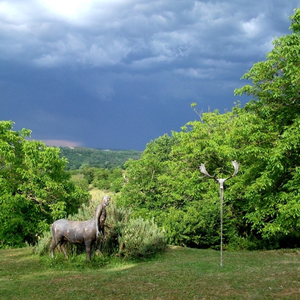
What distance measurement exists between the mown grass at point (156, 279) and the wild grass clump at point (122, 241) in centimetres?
60

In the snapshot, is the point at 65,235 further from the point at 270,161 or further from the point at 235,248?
the point at 235,248

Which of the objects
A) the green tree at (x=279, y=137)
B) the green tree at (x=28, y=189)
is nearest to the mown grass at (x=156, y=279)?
the green tree at (x=279, y=137)

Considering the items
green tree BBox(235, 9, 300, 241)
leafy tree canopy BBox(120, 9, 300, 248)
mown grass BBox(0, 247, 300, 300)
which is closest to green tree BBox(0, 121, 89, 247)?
leafy tree canopy BBox(120, 9, 300, 248)

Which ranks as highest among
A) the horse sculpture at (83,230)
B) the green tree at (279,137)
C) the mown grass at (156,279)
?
the green tree at (279,137)

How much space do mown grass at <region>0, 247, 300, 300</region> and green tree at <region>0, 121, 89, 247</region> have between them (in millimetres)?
10132

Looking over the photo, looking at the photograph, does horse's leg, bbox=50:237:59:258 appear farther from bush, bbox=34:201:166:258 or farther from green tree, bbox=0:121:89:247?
green tree, bbox=0:121:89:247

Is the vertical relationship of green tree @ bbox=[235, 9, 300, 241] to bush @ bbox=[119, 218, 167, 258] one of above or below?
above

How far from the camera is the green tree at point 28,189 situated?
24703 mm

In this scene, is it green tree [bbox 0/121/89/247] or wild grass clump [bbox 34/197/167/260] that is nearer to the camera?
wild grass clump [bbox 34/197/167/260]

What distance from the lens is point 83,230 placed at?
1395cm

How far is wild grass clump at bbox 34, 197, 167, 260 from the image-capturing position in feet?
48.8

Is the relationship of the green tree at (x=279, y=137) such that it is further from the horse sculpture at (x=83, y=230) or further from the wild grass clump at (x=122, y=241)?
the horse sculpture at (x=83, y=230)

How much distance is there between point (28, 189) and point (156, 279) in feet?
59.7

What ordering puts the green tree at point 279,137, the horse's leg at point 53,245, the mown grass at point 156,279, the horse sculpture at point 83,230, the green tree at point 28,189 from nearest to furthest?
the mown grass at point 156,279, the horse sculpture at point 83,230, the horse's leg at point 53,245, the green tree at point 279,137, the green tree at point 28,189
